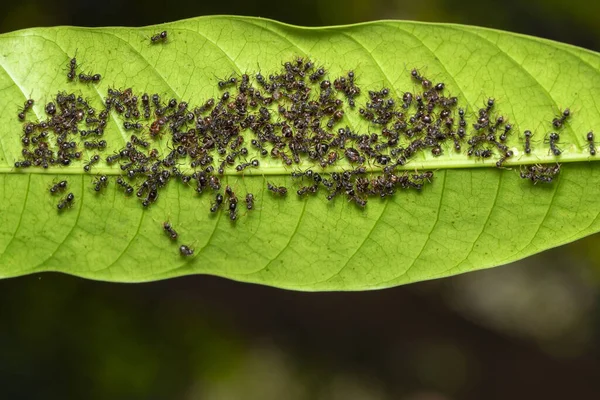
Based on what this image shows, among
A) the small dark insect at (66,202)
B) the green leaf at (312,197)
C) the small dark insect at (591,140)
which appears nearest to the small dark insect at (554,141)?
the green leaf at (312,197)

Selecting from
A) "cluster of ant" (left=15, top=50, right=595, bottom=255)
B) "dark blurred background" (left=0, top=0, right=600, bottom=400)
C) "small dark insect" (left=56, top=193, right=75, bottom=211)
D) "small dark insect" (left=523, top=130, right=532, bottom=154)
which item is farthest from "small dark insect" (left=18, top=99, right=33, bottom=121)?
"small dark insect" (left=523, top=130, right=532, bottom=154)

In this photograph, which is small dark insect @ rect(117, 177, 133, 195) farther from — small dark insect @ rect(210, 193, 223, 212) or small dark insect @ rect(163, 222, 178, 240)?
small dark insect @ rect(210, 193, 223, 212)

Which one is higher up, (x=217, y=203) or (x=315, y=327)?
(x=217, y=203)

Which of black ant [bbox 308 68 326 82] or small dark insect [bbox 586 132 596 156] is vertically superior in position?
black ant [bbox 308 68 326 82]

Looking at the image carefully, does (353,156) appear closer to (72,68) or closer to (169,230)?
(169,230)

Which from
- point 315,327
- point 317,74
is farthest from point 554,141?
point 315,327

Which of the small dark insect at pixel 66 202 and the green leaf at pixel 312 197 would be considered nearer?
the green leaf at pixel 312 197

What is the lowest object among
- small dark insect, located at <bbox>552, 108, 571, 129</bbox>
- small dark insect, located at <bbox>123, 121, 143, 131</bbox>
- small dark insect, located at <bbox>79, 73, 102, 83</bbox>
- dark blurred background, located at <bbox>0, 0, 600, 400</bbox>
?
dark blurred background, located at <bbox>0, 0, 600, 400</bbox>

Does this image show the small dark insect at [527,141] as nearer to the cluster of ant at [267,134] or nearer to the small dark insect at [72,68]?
the cluster of ant at [267,134]
